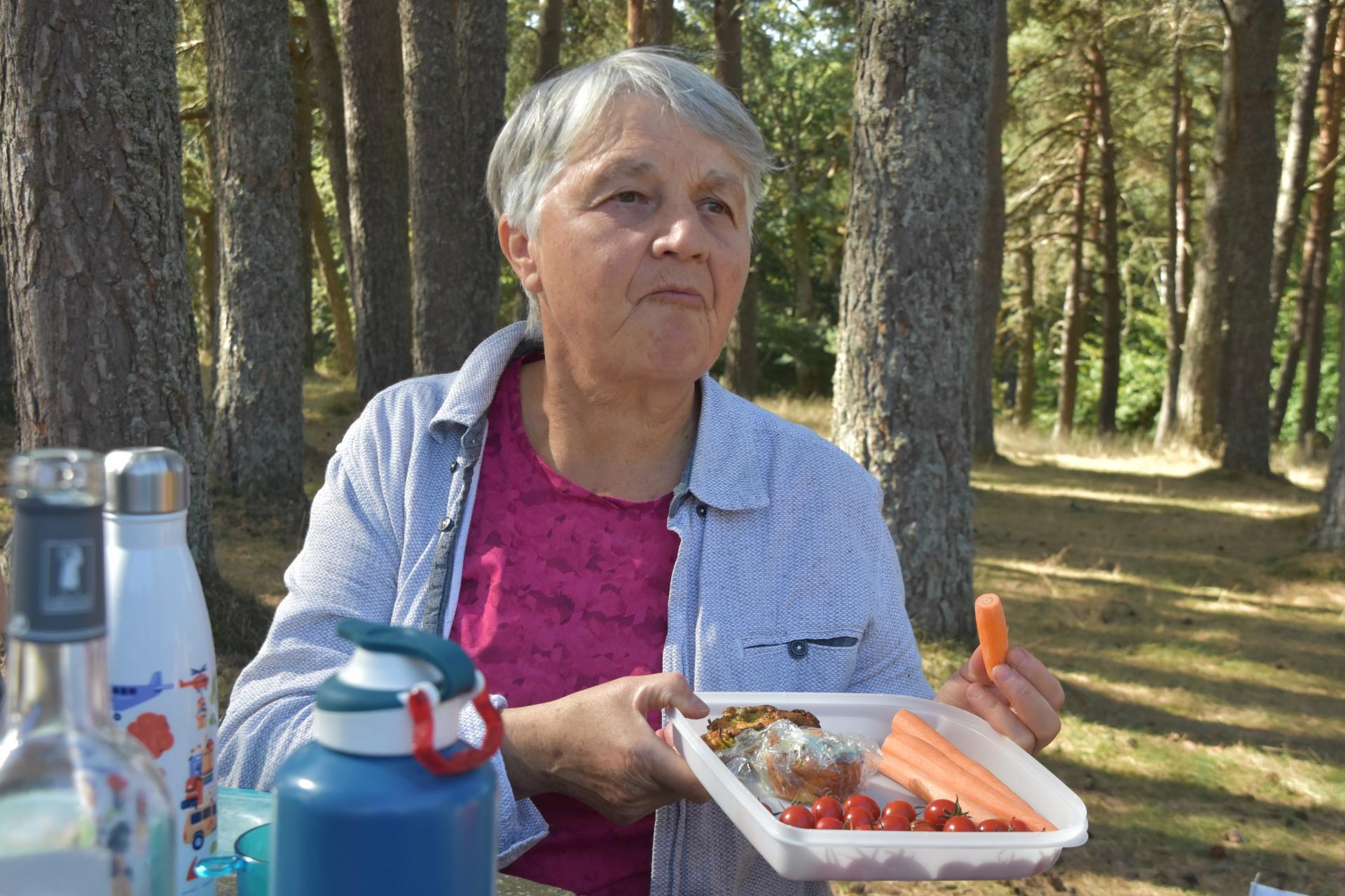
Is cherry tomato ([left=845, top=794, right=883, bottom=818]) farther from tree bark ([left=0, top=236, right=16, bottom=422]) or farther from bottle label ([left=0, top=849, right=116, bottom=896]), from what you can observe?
tree bark ([left=0, top=236, right=16, bottom=422])

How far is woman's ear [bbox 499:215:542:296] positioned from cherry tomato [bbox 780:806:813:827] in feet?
4.37

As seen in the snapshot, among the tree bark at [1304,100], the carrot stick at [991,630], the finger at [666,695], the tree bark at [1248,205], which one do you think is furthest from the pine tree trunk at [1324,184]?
the finger at [666,695]

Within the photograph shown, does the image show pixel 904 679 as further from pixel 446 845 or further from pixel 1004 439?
pixel 1004 439

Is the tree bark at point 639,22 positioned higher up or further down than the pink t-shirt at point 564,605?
higher up

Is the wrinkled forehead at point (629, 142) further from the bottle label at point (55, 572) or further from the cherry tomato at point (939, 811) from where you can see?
the bottle label at point (55, 572)

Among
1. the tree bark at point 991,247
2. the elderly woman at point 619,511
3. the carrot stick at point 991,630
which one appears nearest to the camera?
the carrot stick at point 991,630

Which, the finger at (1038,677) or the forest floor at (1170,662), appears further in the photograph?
the forest floor at (1170,662)

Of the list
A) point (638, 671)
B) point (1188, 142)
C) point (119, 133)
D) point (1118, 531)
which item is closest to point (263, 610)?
point (119, 133)

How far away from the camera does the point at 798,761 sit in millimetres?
1735

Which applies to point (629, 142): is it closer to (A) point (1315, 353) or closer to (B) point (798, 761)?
(B) point (798, 761)

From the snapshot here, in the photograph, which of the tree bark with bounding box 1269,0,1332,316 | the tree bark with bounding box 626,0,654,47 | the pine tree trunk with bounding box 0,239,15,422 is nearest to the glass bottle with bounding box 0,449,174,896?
the pine tree trunk with bounding box 0,239,15,422

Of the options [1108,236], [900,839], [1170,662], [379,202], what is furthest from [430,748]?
[1108,236]

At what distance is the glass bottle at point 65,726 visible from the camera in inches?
33.4

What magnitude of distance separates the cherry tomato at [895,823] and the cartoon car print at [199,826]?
834mm
